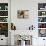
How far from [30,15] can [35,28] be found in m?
0.70

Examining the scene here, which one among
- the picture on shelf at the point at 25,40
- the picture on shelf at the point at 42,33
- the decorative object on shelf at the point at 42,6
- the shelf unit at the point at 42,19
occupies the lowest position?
the picture on shelf at the point at 25,40

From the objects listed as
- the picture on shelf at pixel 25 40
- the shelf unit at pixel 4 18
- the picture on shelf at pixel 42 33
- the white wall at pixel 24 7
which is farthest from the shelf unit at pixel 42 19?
the shelf unit at pixel 4 18

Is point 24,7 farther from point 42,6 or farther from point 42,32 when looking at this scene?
point 42,32

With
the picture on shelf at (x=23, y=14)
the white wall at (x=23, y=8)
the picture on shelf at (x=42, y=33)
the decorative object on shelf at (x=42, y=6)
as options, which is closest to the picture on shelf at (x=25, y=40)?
the white wall at (x=23, y=8)

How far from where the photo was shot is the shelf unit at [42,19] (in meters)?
6.19

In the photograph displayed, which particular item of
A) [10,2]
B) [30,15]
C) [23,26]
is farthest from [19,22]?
[10,2]

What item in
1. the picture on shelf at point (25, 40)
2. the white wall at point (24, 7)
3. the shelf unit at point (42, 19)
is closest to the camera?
the picture on shelf at point (25, 40)

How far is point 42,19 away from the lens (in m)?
6.24

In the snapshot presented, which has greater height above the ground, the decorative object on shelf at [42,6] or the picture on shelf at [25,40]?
the decorative object on shelf at [42,6]

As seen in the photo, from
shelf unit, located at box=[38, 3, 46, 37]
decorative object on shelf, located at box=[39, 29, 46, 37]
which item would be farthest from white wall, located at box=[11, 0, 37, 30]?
decorative object on shelf, located at box=[39, 29, 46, 37]

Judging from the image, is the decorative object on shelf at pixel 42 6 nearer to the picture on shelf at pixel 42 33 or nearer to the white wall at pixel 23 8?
the white wall at pixel 23 8

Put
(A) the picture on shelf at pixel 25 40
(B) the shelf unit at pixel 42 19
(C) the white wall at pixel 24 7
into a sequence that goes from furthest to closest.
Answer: (B) the shelf unit at pixel 42 19
(C) the white wall at pixel 24 7
(A) the picture on shelf at pixel 25 40

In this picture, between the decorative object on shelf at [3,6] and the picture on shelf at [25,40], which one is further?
the decorative object on shelf at [3,6]

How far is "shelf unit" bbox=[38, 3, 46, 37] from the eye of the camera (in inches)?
244
